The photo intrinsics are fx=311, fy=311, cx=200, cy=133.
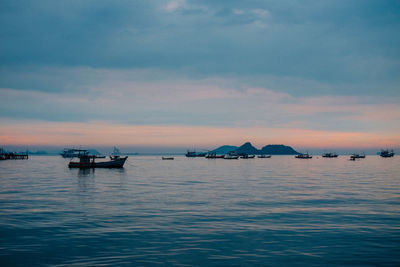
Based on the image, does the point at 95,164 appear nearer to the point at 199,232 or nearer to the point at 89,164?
the point at 89,164

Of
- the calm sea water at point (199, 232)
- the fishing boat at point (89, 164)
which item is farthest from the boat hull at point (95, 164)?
the calm sea water at point (199, 232)

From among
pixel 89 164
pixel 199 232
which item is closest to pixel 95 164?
pixel 89 164

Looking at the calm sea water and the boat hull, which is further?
the boat hull

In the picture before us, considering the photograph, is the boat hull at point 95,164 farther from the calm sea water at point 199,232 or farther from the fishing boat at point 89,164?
the calm sea water at point 199,232

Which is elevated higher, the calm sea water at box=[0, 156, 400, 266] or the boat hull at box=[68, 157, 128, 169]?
the boat hull at box=[68, 157, 128, 169]

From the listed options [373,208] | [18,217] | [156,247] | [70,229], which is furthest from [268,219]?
[18,217]

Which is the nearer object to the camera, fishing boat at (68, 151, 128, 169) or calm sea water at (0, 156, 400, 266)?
calm sea water at (0, 156, 400, 266)

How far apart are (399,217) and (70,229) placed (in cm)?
2200

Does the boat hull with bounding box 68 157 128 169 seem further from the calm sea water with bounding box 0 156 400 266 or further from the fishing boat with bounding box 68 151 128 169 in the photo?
the calm sea water with bounding box 0 156 400 266

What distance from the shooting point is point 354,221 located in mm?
20609

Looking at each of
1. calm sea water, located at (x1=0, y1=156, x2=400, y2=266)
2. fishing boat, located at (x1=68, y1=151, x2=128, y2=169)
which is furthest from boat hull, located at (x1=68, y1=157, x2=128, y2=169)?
calm sea water, located at (x1=0, y1=156, x2=400, y2=266)

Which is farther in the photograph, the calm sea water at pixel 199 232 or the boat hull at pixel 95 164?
the boat hull at pixel 95 164

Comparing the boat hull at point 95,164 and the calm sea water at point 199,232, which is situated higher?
the boat hull at point 95,164

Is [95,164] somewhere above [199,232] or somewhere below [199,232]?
above
